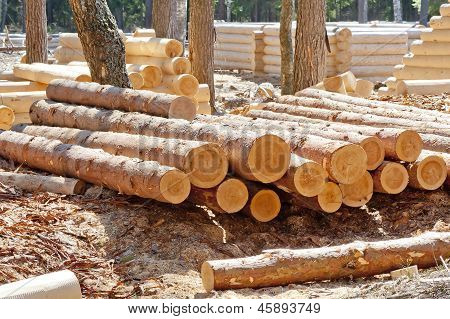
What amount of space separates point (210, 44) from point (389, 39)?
8275 mm

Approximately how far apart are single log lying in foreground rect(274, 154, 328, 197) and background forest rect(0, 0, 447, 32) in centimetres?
3074

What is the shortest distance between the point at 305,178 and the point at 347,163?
0.52 meters

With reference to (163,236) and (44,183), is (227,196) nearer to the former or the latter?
(163,236)

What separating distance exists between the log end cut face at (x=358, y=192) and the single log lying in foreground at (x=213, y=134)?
0.88 meters

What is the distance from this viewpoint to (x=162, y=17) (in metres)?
17.5

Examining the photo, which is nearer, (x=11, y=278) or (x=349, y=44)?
(x=11, y=278)

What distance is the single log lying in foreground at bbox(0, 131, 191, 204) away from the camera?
299 inches

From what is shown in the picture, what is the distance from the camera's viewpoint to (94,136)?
29.8 feet

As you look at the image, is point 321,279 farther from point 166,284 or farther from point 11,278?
point 11,278

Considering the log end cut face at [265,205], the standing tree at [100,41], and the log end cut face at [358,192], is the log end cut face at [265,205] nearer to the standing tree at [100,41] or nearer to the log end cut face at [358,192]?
the log end cut face at [358,192]

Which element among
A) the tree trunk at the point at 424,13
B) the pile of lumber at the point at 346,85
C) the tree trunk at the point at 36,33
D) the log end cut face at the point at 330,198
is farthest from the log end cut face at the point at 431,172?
the tree trunk at the point at 424,13

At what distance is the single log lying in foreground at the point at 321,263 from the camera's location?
20.8ft

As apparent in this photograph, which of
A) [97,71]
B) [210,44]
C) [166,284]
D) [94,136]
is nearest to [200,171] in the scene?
[166,284]
